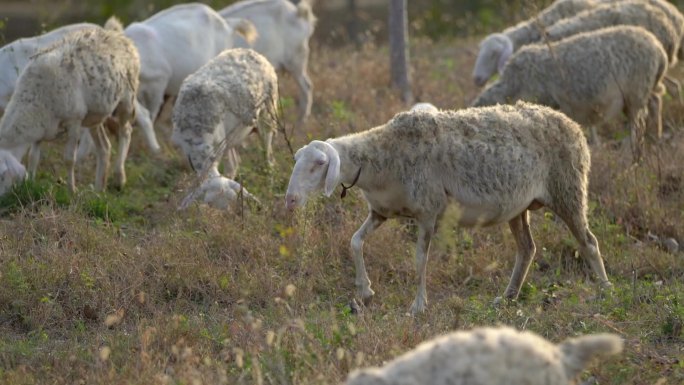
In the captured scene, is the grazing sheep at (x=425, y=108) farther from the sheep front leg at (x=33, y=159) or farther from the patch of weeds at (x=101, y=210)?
the sheep front leg at (x=33, y=159)

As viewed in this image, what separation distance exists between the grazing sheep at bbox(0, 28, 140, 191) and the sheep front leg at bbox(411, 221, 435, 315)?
376 centimetres

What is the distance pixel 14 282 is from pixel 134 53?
3.54 m

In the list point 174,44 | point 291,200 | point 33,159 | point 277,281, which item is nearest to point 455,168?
point 291,200

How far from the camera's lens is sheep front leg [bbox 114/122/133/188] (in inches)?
427

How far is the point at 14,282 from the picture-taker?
25.5 feet

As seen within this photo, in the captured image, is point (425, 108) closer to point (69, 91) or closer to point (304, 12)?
point (69, 91)

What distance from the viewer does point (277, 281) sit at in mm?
8031

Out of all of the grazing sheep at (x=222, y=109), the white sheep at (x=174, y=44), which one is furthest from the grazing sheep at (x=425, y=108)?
the white sheep at (x=174, y=44)

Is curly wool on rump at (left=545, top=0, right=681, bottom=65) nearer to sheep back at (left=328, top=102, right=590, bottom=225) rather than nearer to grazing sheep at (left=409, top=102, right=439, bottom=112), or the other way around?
grazing sheep at (left=409, top=102, right=439, bottom=112)

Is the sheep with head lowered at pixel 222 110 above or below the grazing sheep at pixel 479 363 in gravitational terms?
below

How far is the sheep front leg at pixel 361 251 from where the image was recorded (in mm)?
7715

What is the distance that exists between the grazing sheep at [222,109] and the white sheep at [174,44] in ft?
5.70

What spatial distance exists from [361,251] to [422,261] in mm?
409

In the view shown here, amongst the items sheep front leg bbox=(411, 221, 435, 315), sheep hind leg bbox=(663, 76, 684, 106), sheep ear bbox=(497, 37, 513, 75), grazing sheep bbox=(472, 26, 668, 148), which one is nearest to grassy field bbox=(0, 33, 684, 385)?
sheep front leg bbox=(411, 221, 435, 315)
